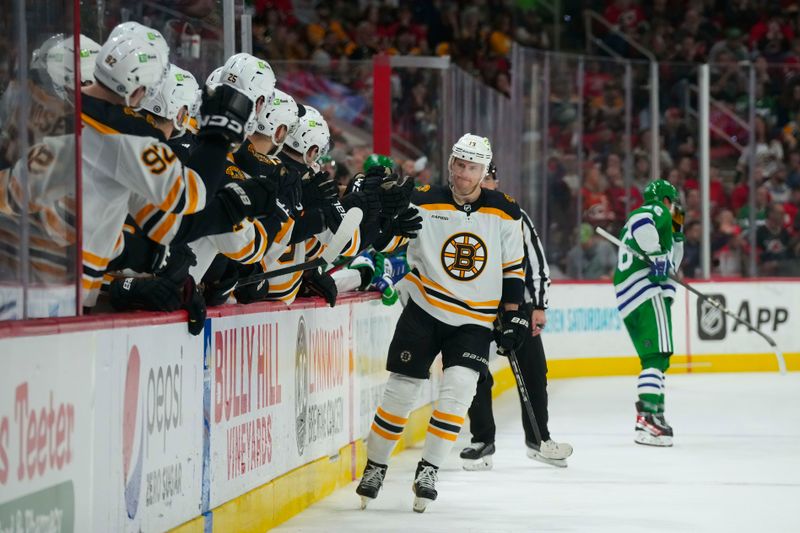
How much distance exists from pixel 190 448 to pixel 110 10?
5.31 feet

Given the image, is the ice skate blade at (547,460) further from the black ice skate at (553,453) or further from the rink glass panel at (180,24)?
the rink glass panel at (180,24)

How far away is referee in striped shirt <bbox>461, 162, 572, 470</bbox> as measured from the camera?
24.3 ft

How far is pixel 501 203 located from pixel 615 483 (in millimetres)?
1542

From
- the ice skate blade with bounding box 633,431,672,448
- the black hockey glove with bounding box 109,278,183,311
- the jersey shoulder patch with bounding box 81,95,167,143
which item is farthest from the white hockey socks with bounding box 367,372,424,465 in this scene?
the ice skate blade with bounding box 633,431,672,448

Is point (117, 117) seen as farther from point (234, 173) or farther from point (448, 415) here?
point (448, 415)

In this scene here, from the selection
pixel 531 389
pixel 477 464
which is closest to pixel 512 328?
pixel 477 464

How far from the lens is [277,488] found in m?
5.50

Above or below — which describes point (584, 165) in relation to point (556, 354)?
above

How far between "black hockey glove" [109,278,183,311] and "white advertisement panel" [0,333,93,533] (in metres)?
0.65

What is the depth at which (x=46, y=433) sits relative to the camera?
337 cm

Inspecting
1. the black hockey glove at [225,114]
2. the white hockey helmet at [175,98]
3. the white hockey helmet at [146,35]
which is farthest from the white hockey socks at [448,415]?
the white hockey helmet at [146,35]

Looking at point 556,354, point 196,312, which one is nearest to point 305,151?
point 196,312

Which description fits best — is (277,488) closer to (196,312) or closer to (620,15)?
(196,312)

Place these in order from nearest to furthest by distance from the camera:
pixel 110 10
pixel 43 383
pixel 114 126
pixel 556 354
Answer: pixel 43 383 < pixel 114 126 < pixel 110 10 < pixel 556 354
